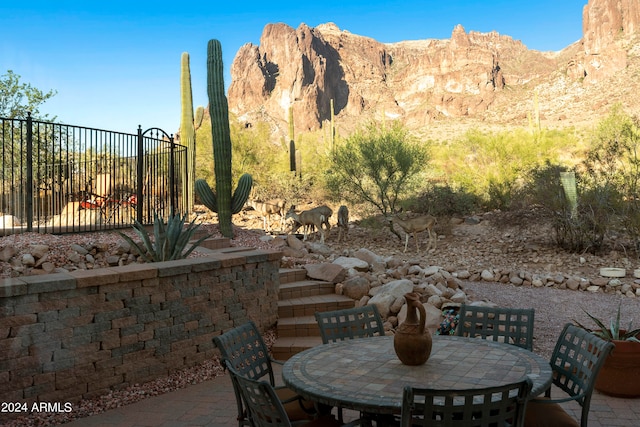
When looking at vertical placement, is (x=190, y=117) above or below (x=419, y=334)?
above

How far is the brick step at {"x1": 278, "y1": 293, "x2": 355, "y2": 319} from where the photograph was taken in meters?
6.25

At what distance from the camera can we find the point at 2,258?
5680 millimetres

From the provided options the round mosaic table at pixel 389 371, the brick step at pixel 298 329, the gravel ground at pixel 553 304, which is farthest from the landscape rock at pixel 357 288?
the round mosaic table at pixel 389 371

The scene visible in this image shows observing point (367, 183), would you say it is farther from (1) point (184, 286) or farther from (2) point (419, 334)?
(2) point (419, 334)

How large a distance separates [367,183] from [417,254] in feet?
12.1

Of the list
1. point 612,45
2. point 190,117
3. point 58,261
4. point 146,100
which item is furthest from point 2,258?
point 612,45

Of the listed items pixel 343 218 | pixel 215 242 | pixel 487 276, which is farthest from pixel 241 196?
pixel 487 276

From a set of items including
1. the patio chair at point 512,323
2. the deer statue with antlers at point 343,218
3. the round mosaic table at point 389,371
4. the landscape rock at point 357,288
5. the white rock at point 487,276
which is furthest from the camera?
the deer statue with antlers at point 343,218

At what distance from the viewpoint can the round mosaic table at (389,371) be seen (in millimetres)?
2357

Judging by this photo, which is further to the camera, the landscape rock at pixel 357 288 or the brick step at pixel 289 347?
the landscape rock at pixel 357 288

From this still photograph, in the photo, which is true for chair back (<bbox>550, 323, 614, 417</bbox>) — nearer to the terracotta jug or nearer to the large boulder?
the terracotta jug

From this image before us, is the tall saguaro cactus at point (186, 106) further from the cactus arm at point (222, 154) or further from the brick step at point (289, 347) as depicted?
the brick step at point (289, 347)

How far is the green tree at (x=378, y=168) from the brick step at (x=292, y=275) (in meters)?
7.54

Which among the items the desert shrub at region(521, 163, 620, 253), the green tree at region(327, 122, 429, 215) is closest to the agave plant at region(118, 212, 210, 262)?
the desert shrub at region(521, 163, 620, 253)
